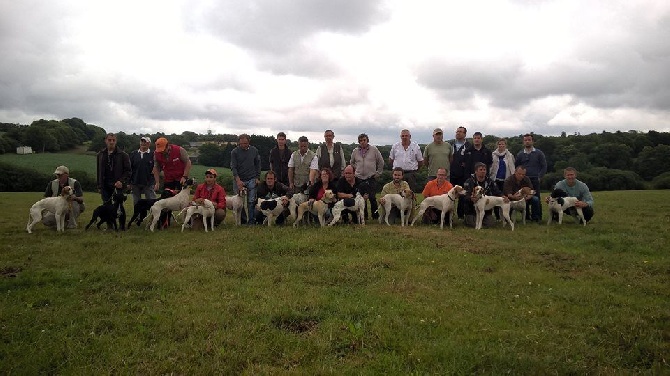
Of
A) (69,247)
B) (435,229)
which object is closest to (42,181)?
(69,247)

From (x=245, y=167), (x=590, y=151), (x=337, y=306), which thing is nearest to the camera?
(x=337, y=306)

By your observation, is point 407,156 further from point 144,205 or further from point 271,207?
point 144,205

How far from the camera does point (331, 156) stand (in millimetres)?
12031

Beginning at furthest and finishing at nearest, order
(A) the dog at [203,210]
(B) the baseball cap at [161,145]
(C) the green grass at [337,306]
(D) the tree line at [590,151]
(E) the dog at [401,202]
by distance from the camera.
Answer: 1. (D) the tree line at [590,151]
2. (E) the dog at [401,202]
3. (B) the baseball cap at [161,145]
4. (A) the dog at [203,210]
5. (C) the green grass at [337,306]

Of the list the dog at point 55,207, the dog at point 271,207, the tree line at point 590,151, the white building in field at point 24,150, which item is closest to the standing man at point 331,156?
the dog at point 271,207

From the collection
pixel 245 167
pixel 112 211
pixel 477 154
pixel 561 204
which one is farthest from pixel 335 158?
pixel 561 204

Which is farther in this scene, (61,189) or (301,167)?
(301,167)

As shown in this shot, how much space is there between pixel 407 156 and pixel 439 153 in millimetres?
970

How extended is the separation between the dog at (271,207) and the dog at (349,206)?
4.86 ft

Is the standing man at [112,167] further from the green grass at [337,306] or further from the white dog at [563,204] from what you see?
the white dog at [563,204]

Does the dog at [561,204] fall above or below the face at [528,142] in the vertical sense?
below

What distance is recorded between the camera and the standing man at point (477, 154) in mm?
11906

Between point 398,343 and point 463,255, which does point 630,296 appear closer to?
point 463,255

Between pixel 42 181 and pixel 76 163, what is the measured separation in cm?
807
